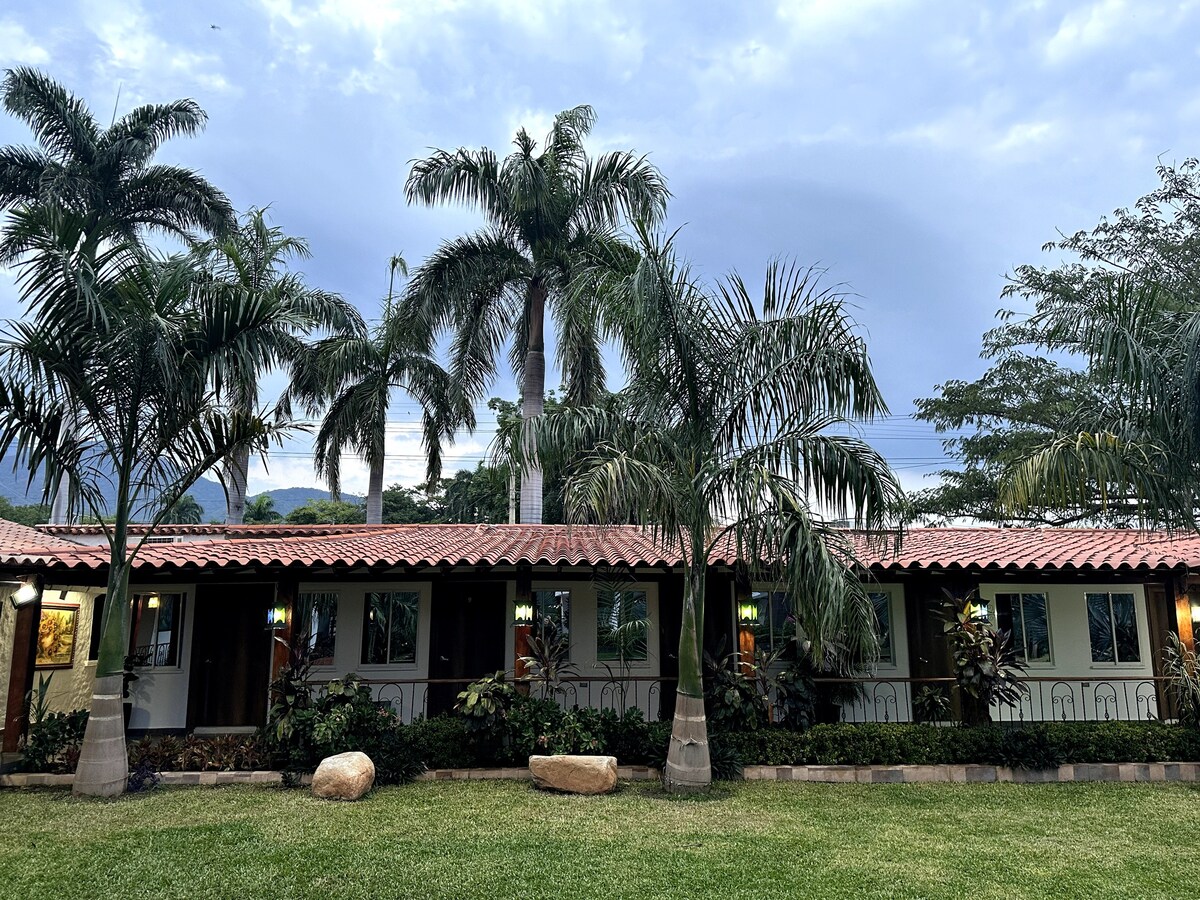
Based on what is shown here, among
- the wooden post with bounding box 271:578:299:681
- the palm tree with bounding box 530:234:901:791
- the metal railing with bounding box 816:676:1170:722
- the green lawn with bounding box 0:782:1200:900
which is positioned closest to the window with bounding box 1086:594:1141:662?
the metal railing with bounding box 816:676:1170:722

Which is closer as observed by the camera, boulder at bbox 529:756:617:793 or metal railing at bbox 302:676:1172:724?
boulder at bbox 529:756:617:793

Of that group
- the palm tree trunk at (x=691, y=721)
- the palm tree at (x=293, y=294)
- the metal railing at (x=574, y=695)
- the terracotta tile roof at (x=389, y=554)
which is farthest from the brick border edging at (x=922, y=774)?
the palm tree at (x=293, y=294)

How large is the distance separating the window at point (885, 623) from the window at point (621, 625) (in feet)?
12.5

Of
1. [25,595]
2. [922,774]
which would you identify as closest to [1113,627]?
[922,774]

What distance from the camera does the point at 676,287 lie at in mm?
8688

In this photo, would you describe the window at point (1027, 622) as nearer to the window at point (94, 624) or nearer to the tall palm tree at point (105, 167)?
the window at point (94, 624)

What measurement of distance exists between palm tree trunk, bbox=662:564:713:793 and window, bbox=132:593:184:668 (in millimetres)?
8833

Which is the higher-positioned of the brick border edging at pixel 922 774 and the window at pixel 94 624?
the window at pixel 94 624

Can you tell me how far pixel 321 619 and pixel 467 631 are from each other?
2.52 meters

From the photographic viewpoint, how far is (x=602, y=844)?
702 centimetres

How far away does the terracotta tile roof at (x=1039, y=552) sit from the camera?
10.6 meters

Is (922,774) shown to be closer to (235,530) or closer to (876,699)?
(876,699)

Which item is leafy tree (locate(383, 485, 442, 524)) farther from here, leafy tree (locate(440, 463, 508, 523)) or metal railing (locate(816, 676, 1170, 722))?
metal railing (locate(816, 676, 1170, 722))

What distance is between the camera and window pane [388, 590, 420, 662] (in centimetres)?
1311
